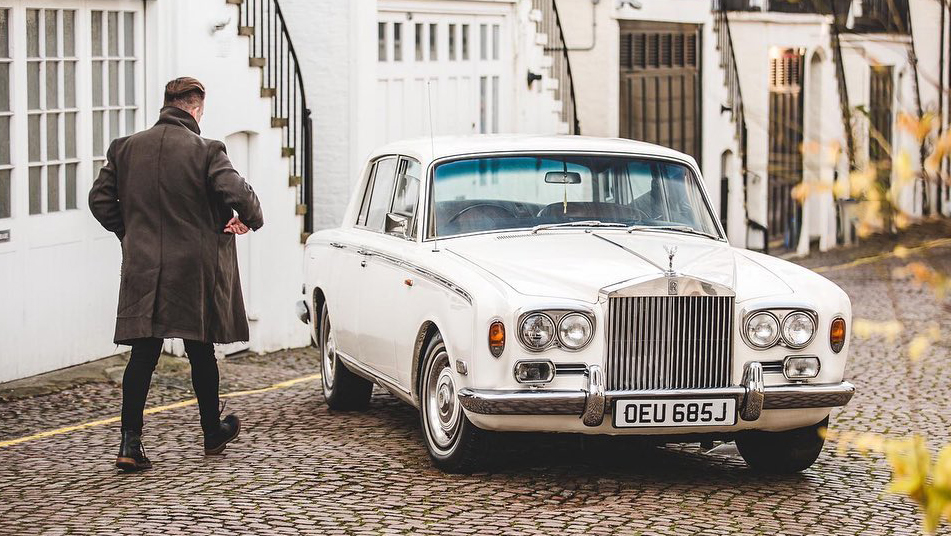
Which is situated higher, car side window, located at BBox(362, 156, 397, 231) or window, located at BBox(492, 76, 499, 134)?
window, located at BBox(492, 76, 499, 134)

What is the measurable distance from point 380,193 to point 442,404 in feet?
7.35

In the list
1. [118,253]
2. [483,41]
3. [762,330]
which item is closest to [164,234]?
[762,330]

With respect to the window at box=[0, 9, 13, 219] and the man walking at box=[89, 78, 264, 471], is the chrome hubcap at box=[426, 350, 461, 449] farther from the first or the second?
the window at box=[0, 9, 13, 219]

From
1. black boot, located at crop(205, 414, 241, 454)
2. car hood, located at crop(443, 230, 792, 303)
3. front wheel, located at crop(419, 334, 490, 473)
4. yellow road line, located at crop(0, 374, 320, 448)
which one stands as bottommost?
yellow road line, located at crop(0, 374, 320, 448)

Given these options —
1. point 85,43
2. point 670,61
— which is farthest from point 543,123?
point 85,43

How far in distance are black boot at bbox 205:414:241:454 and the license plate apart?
2.26 meters

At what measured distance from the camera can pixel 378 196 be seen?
31.2 feet

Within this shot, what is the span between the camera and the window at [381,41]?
55.0 ft

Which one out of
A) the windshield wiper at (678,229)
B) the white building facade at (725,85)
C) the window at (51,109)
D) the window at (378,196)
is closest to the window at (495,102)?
the white building facade at (725,85)

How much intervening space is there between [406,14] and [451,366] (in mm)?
10482

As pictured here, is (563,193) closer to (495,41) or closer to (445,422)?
(445,422)

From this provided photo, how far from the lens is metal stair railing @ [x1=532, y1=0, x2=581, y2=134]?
70.0 ft

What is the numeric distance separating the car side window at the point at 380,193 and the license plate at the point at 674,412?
2.63m

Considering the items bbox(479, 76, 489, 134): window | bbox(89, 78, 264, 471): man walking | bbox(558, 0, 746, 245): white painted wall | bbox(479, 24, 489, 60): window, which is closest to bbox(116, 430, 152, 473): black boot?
bbox(89, 78, 264, 471): man walking
